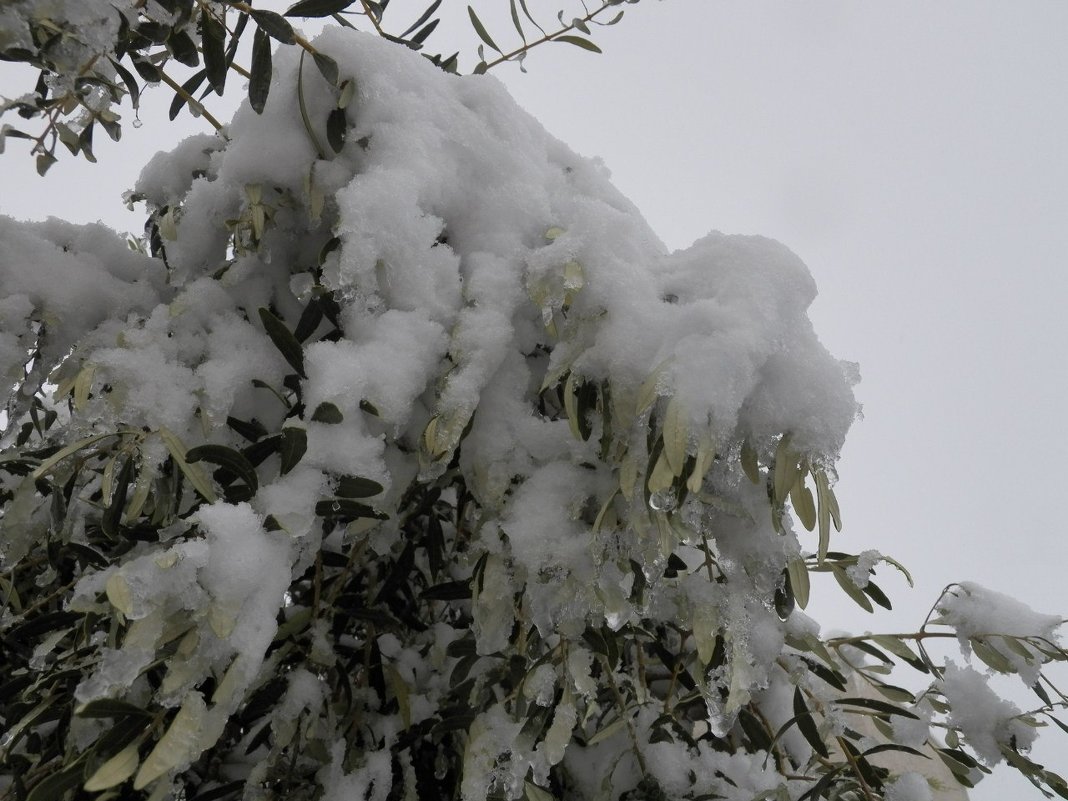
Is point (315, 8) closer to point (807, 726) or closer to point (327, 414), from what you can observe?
point (327, 414)

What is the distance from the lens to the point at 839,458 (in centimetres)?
70

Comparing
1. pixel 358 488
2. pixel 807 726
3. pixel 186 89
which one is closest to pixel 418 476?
pixel 358 488

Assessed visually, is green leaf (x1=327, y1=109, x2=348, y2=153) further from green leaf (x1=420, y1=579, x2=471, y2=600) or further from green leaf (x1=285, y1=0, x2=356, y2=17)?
green leaf (x1=420, y1=579, x2=471, y2=600)

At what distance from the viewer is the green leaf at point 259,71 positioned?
0.80 meters

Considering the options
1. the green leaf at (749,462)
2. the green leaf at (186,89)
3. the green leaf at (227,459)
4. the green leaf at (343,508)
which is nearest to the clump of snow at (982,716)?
the green leaf at (749,462)

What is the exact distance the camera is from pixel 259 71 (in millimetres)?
812

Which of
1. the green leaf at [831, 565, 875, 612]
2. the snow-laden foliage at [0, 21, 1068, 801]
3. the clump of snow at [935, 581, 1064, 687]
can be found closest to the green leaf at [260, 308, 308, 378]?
the snow-laden foliage at [0, 21, 1068, 801]

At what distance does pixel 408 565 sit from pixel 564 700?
0.30 metres

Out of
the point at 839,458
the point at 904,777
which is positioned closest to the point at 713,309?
the point at 839,458

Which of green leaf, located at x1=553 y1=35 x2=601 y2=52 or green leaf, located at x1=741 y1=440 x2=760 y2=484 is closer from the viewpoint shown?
green leaf, located at x1=741 y1=440 x2=760 y2=484

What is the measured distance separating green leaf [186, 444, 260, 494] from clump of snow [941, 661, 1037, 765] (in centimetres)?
93

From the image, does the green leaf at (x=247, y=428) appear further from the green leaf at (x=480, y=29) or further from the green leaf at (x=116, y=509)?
the green leaf at (x=480, y=29)

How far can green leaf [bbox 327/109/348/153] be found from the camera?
863 millimetres

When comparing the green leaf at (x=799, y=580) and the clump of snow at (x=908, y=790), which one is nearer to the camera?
the green leaf at (x=799, y=580)
